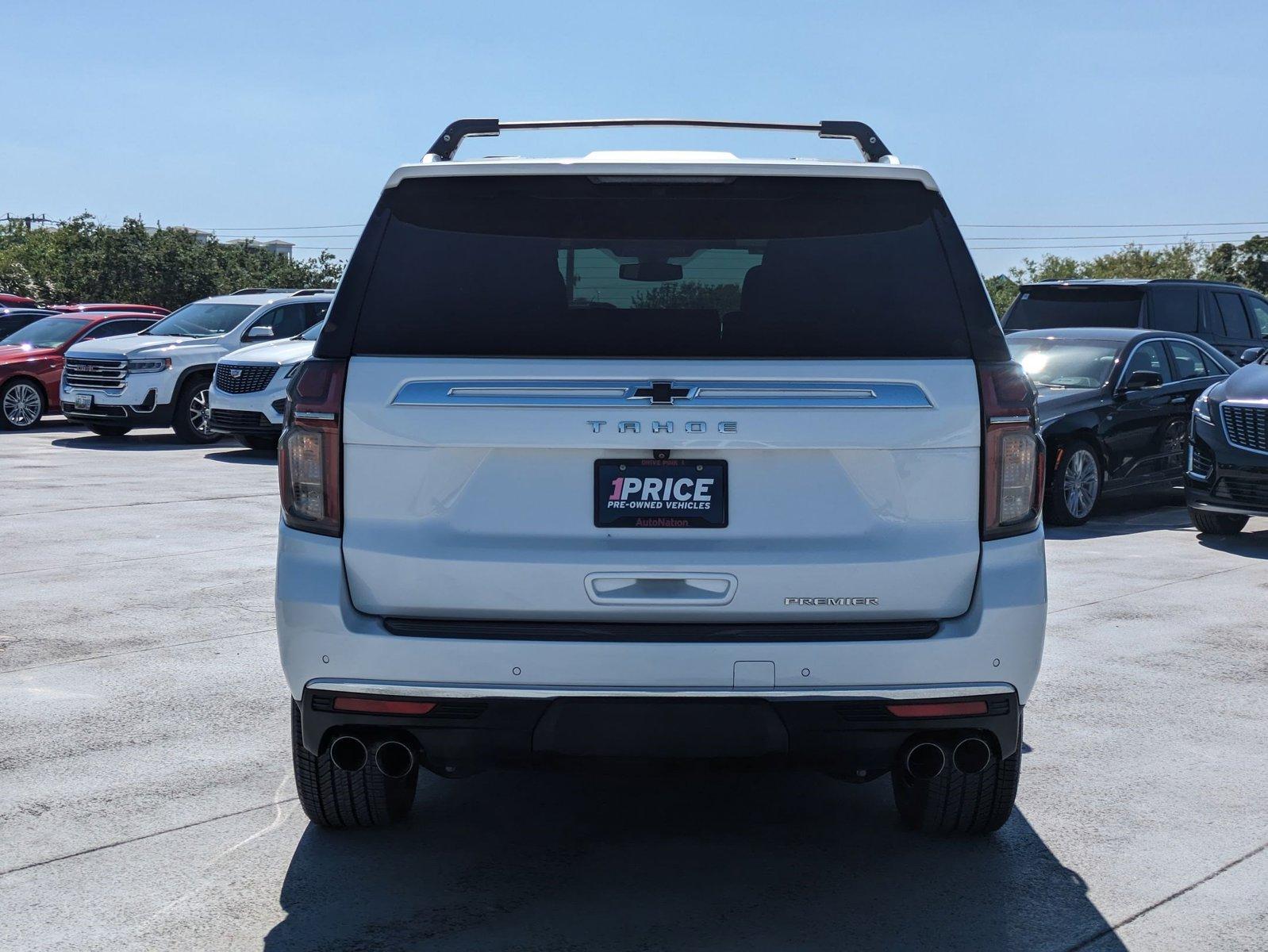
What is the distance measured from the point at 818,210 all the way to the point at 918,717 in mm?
1350

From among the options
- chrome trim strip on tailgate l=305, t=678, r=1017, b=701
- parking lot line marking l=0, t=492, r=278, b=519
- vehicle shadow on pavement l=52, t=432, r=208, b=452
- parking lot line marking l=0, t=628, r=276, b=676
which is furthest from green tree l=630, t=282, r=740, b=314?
vehicle shadow on pavement l=52, t=432, r=208, b=452

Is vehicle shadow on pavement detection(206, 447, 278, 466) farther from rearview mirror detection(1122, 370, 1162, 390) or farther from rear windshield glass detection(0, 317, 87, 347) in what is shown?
rearview mirror detection(1122, 370, 1162, 390)

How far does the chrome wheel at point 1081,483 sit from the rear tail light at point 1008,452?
881cm

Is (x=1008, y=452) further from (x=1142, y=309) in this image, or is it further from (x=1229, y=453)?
(x=1142, y=309)

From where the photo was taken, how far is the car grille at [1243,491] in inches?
439

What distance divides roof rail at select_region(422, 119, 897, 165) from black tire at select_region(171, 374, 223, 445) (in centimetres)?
1544

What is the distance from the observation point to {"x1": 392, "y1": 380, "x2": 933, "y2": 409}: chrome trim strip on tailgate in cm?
369

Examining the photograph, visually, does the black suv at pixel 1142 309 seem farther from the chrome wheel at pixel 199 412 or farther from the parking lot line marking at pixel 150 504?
the chrome wheel at pixel 199 412

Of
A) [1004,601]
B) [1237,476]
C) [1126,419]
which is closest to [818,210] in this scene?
[1004,601]

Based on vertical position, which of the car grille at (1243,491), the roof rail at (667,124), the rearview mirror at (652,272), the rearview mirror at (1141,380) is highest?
the roof rail at (667,124)

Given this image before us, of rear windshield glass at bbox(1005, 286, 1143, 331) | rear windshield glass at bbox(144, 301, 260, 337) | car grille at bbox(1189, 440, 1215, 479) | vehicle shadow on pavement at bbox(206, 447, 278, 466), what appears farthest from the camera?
rear windshield glass at bbox(144, 301, 260, 337)

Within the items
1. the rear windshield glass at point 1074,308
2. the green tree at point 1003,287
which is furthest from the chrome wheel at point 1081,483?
the green tree at point 1003,287

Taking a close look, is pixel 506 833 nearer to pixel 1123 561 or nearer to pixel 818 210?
pixel 818 210

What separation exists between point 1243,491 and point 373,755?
9005mm
